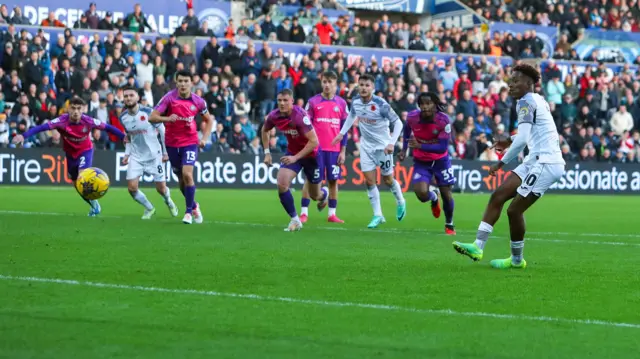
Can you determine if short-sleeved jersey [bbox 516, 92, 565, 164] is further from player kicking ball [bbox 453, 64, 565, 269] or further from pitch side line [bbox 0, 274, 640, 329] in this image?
pitch side line [bbox 0, 274, 640, 329]

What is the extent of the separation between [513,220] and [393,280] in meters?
1.75

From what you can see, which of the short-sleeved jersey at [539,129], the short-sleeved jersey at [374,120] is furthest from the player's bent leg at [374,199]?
the short-sleeved jersey at [539,129]

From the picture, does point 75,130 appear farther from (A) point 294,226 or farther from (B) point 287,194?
(A) point 294,226

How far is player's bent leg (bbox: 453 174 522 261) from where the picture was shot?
11.5 metres

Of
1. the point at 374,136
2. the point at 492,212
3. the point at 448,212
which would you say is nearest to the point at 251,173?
the point at 374,136

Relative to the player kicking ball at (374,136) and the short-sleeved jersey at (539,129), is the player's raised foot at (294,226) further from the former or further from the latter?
the short-sleeved jersey at (539,129)

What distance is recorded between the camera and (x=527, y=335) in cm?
732

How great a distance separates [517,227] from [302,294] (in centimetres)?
307

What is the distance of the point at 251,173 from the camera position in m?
32.5

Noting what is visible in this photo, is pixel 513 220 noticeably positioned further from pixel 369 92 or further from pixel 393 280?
pixel 369 92

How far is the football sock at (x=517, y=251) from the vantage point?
11453 mm

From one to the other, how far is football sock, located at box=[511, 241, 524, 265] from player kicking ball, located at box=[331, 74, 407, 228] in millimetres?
6647

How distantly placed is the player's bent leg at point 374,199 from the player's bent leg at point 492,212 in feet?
20.0

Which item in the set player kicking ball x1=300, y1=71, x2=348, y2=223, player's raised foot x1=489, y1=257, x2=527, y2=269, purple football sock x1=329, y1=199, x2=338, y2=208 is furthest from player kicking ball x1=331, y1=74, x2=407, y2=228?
player's raised foot x1=489, y1=257, x2=527, y2=269
